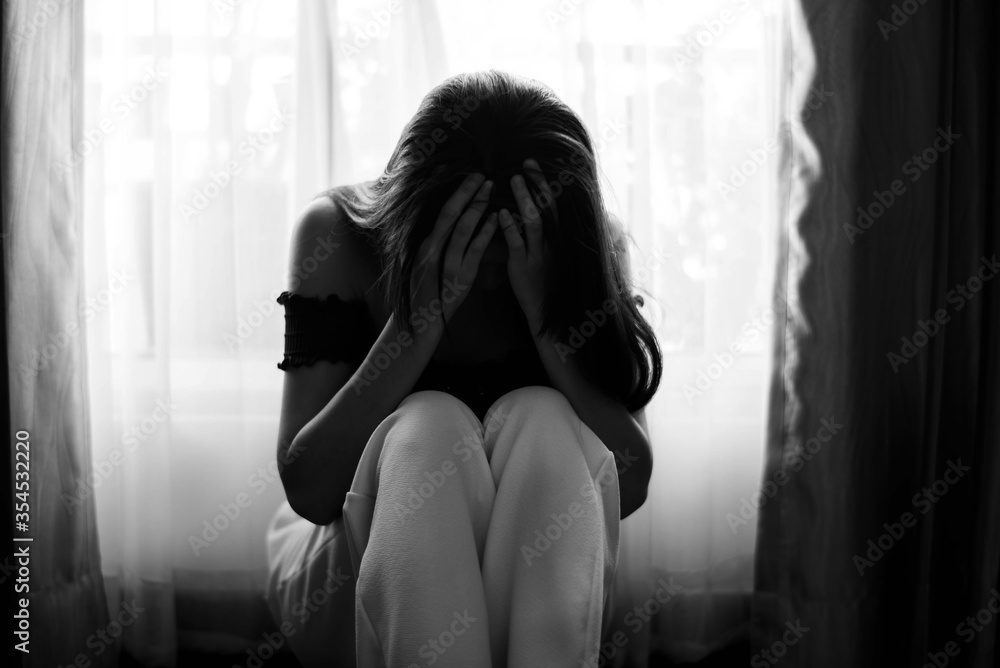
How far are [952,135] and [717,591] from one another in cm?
84

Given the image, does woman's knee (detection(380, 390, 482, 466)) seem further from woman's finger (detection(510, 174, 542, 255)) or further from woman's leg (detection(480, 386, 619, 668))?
woman's finger (detection(510, 174, 542, 255))

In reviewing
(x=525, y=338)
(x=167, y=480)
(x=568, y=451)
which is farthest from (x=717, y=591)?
(x=167, y=480)

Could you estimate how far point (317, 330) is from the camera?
0.87m

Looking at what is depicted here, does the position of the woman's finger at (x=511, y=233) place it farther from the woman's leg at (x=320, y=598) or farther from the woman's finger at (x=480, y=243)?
the woman's leg at (x=320, y=598)

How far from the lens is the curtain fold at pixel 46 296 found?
1059 mm

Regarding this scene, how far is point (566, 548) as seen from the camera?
0.60 meters

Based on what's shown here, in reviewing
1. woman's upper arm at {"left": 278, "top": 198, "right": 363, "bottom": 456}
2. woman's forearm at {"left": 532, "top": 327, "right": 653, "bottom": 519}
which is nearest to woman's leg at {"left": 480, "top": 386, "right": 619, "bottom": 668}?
woman's forearm at {"left": 532, "top": 327, "right": 653, "bottom": 519}

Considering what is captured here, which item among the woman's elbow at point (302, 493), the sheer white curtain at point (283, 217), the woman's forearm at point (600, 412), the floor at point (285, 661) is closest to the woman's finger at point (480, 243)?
the woman's forearm at point (600, 412)

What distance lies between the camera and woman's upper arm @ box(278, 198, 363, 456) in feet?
2.80

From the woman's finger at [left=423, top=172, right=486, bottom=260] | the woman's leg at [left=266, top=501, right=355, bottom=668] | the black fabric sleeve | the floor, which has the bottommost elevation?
the floor

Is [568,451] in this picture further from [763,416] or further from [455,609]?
[763,416]

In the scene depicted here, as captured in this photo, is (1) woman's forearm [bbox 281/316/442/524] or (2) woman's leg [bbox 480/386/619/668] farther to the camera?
(1) woman's forearm [bbox 281/316/442/524]

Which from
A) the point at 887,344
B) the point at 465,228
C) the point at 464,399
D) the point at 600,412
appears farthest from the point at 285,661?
the point at 887,344

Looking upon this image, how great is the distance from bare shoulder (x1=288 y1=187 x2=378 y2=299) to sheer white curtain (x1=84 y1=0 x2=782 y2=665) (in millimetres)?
301
